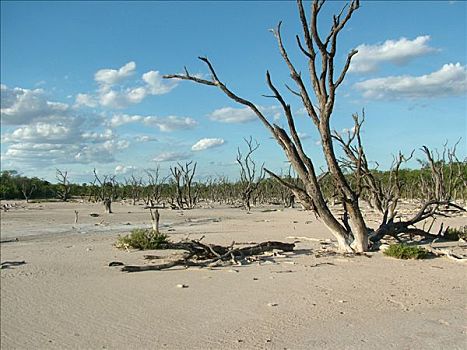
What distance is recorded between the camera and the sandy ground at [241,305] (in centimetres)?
596

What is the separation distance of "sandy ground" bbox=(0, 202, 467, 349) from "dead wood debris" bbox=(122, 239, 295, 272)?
298 millimetres

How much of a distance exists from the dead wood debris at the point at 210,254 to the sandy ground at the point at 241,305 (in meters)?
0.30

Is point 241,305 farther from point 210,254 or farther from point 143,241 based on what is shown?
point 143,241

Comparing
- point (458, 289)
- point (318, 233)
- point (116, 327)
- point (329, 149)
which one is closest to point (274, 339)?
point (116, 327)

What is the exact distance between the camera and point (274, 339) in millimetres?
6059

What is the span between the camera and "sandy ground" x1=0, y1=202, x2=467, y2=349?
596cm

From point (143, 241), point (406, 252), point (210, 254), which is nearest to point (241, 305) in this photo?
point (210, 254)

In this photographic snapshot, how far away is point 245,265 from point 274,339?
4.85 metres

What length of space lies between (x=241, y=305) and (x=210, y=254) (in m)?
4.10

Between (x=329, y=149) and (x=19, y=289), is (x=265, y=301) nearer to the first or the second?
(x=19, y=289)

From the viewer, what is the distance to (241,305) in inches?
296

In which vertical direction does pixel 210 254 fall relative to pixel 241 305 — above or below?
above

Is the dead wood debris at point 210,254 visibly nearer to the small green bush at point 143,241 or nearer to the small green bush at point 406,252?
the small green bush at point 143,241

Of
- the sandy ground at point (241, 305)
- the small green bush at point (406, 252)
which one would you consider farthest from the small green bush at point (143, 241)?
the small green bush at point (406, 252)
